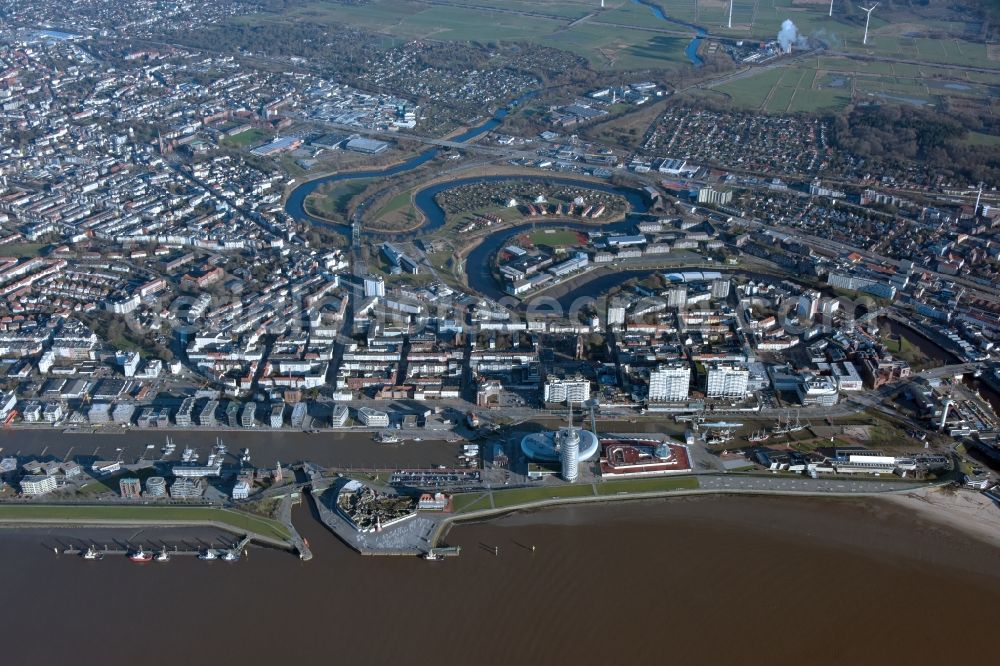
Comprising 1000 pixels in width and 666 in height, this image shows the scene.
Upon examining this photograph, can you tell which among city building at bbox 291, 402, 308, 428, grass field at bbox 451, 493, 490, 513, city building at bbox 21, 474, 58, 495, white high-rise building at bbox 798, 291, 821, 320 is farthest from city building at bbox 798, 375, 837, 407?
city building at bbox 21, 474, 58, 495

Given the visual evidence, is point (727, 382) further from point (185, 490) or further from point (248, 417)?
point (185, 490)

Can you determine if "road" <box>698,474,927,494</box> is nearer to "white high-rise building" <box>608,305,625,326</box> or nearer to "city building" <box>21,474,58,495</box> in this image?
"white high-rise building" <box>608,305,625,326</box>

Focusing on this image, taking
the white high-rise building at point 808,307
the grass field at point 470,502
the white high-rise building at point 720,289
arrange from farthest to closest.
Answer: the white high-rise building at point 720,289 → the white high-rise building at point 808,307 → the grass field at point 470,502

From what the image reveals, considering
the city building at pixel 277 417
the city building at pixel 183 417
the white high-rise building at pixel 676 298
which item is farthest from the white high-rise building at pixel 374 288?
the white high-rise building at pixel 676 298

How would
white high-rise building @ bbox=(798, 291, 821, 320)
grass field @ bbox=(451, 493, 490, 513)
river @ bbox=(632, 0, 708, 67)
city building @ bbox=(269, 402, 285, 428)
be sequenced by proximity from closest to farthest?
1. grass field @ bbox=(451, 493, 490, 513)
2. city building @ bbox=(269, 402, 285, 428)
3. white high-rise building @ bbox=(798, 291, 821, 320)
4. river @ bbox=(632, 0, 708, 67)

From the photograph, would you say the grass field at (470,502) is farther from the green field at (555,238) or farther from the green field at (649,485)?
the green field at (555,238)

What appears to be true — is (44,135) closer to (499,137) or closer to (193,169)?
(193,169)
